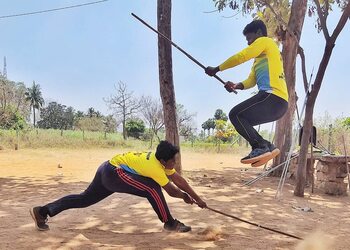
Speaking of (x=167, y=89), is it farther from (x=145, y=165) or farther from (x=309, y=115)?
(x=145, y=165)

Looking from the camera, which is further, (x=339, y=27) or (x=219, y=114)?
(x=219, y=114)

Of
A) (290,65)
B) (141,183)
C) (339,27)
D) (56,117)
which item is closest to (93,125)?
(56,117)

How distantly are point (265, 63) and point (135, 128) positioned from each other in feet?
97.2

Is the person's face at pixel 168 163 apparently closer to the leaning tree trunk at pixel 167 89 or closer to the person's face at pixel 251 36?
the person's face at pixel 251 36

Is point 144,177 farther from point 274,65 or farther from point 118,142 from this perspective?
point 118,142

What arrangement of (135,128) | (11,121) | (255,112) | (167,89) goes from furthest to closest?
(135,128), (11,121), (167,89), (255,112)

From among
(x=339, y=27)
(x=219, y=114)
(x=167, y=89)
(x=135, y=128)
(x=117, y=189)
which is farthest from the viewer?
(x=219, y=114)

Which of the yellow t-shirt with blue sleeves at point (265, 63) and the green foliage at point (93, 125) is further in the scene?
the green foliage at point (93, 125)

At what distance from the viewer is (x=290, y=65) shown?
10.2 meters

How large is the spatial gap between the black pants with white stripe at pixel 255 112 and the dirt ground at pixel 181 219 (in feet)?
4.24

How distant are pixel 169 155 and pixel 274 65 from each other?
1427mm

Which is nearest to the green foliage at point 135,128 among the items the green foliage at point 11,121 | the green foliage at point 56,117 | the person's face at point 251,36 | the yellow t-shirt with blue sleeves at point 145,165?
the green foliage at point 11,121

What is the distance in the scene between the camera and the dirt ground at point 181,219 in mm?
4052

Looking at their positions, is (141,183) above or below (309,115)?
below
